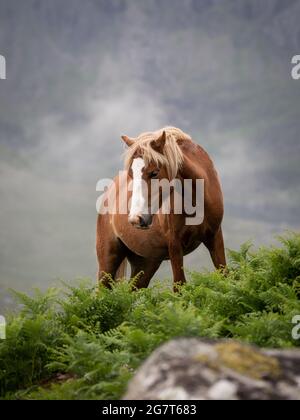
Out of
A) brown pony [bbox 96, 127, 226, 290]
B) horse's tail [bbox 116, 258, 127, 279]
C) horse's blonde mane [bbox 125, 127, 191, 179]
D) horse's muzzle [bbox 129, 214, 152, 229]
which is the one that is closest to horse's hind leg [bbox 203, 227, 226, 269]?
brown pony [bbox 96, 127, 226, 290]

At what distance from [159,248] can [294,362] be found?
708 centimetres

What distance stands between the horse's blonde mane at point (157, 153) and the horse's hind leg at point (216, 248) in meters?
1.42

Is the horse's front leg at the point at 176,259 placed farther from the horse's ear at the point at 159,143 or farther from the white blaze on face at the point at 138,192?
the horse's ear at the point at 159,143

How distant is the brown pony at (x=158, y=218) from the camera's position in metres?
7.25

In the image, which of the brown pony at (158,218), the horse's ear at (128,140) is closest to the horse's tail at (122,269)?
the brown pony at (158,218)

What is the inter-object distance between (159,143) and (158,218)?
6.05 feet

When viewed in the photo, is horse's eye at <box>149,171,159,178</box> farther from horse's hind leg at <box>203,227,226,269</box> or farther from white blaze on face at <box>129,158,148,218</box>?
horse's hind leg at <box>203,227,226,269</box>

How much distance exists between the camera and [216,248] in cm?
833

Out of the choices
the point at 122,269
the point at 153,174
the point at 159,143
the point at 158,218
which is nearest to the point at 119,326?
the point at 153,174

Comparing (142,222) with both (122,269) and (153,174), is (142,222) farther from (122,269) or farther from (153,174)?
(122,269)

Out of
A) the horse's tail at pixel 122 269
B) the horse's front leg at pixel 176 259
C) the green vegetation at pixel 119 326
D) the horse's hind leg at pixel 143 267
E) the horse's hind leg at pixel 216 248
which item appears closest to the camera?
the green vegetation at pixel 119 326

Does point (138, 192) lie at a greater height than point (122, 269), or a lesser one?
greater
